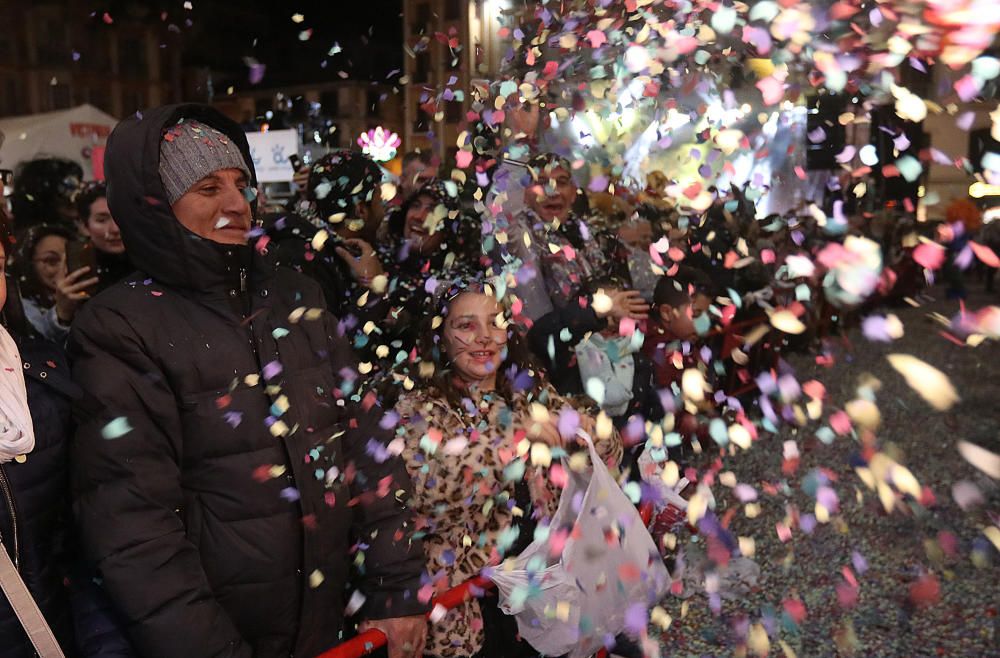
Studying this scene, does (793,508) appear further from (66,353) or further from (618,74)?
(66,353)

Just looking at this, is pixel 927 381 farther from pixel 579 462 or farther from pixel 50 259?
pixel 50 259

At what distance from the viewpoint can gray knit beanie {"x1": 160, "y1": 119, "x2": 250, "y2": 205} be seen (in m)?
2.02

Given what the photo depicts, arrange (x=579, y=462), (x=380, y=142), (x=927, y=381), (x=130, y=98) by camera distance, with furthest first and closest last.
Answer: (x=130, y=98)
(x=927, y=381)
(x=380, y=142)
(x=579, y=462)

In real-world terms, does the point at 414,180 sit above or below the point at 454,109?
above

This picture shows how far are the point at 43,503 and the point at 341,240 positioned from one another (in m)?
2.46

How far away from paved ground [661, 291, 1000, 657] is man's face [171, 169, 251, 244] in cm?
269

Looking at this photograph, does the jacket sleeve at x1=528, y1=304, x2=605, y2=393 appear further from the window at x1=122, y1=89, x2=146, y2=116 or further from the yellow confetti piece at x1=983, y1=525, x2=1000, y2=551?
the window at x1=122, y1=89, x2=146, y2=116

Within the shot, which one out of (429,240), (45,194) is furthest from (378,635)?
(45,194)

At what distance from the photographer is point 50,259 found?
399cm

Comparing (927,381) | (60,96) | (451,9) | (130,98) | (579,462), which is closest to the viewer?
(579,462)

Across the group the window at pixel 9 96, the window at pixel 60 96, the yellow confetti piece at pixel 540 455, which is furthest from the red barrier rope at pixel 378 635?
the window at pixel 60 96

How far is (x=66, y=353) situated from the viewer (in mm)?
1860

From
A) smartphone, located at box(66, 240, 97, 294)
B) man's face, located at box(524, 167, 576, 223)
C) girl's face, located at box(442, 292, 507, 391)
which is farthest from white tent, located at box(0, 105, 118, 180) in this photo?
girl's face, located at box(442, 292, 507, 391)

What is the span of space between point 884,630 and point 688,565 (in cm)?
98
